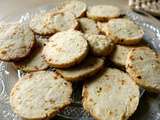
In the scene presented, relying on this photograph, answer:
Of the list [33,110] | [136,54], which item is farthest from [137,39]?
[33,110]

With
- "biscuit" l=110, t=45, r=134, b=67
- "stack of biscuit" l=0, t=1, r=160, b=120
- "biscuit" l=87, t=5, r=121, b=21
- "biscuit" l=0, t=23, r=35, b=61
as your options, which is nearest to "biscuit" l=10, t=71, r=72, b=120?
"stack of biscuit" l=0, t=1, r=160, b=120

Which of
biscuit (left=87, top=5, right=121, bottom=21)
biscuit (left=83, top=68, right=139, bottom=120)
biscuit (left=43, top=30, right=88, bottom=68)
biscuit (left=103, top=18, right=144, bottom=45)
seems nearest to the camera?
biscuit (left=83, top=68, right=139, bottom=120)

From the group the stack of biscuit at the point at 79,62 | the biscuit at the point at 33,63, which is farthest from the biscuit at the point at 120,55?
the biscuit at the point at 33,63

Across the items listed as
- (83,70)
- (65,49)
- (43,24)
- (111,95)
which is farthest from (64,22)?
(111,95)

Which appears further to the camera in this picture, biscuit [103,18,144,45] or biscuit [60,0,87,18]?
biscuit [60,0,87,18]

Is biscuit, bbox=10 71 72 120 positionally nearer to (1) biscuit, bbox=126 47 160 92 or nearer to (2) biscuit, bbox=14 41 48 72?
(2) biscuit, bbox=14 41 48 72

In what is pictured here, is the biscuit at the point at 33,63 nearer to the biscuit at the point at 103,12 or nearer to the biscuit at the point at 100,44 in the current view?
the biscuit at the point at 100,44
